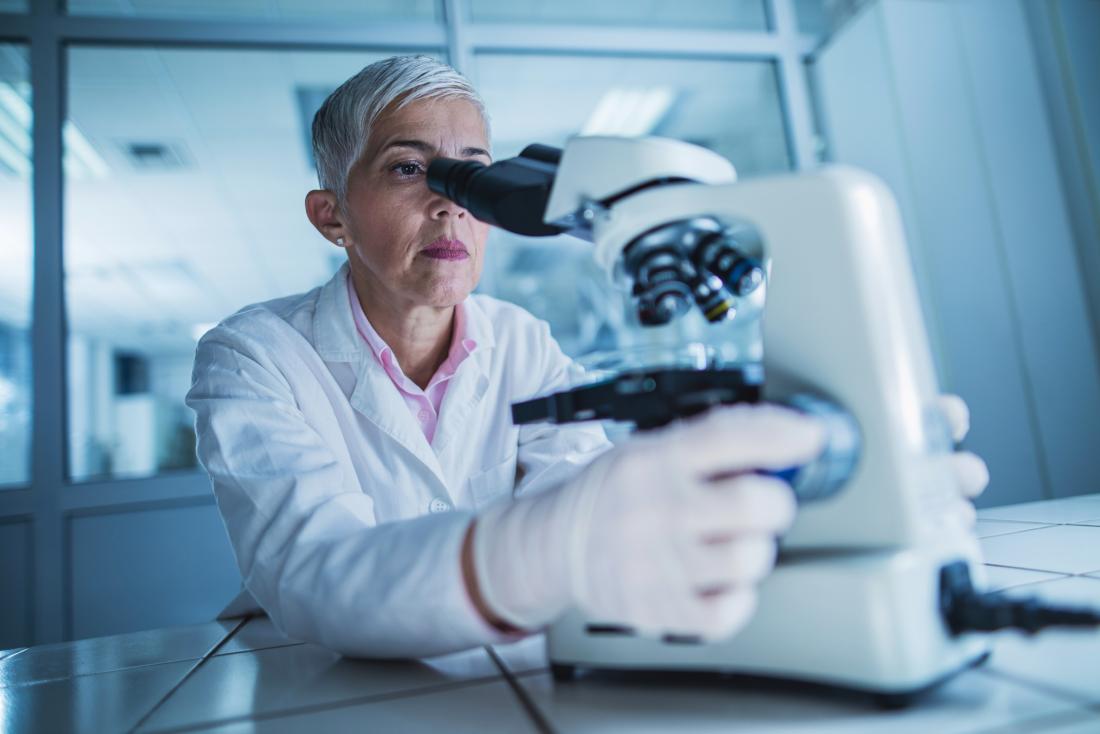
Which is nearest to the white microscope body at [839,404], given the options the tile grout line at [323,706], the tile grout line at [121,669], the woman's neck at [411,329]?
the tile grout line at [323,706]

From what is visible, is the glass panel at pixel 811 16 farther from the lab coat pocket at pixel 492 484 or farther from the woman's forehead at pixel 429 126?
the lab coat pocket at pixel 492 484

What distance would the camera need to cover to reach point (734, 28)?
3.26 metres

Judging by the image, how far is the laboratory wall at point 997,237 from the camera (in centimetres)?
251

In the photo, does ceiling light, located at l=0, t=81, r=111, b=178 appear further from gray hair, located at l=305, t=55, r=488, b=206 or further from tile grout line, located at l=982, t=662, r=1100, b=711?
tile grout line, located at l=982, t=662, r=1100, b=711

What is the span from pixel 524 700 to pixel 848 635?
290 millimetres

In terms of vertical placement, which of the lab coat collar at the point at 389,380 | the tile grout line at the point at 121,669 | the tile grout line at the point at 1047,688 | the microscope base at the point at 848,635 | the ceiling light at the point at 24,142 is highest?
the ceiling light at the point at 24,142

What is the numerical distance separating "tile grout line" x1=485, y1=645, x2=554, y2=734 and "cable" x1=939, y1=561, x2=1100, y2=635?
33 centimetres

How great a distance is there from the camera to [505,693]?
0.64 m

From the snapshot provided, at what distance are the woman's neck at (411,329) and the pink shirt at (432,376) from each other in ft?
0.08

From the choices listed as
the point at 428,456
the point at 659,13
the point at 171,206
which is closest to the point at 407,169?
the point at 428,456

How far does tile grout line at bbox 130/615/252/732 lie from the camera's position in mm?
687

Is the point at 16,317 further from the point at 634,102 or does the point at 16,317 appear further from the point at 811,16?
the point at 811,16

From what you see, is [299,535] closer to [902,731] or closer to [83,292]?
[902,731]

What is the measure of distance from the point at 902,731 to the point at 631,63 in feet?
11.0
